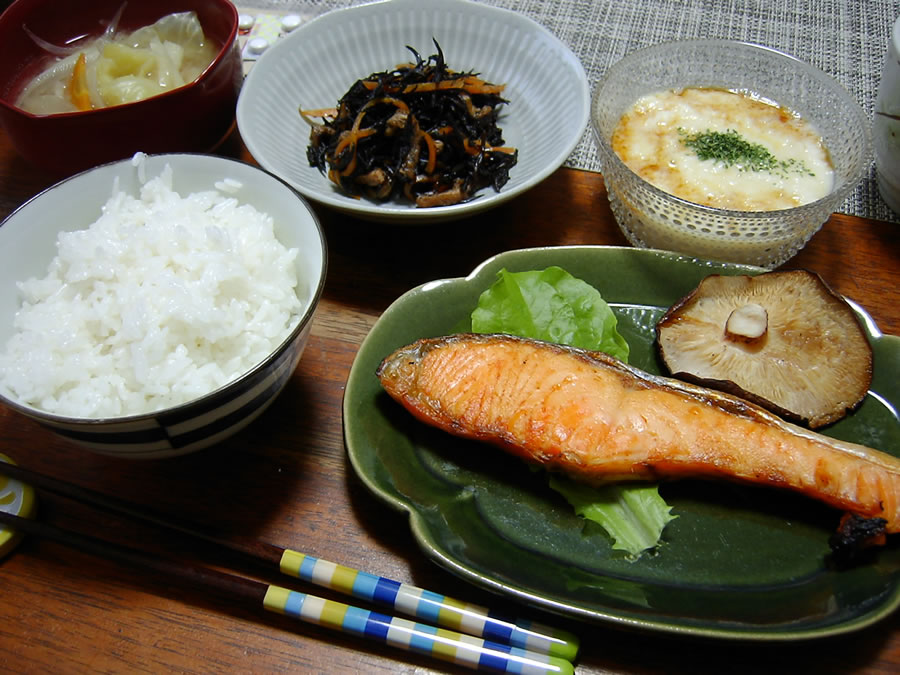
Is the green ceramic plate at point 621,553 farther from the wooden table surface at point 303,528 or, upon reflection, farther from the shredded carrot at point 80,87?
the shredded carrot at point 80,87

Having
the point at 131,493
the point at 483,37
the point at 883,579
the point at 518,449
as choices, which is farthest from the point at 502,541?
the point at 483,37

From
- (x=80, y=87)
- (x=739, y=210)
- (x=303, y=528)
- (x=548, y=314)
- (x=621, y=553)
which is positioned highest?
(x=80, y=87)

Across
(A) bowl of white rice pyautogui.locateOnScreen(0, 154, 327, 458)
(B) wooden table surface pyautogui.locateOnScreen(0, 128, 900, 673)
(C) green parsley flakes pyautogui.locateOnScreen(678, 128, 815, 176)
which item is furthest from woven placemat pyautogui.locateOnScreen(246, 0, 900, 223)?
(A) bowl of white rice pyautogui.locateOnScreen(0, 154, 327, 458)

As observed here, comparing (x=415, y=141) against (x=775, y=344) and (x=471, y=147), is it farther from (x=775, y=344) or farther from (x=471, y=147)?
(x=775, y=344)

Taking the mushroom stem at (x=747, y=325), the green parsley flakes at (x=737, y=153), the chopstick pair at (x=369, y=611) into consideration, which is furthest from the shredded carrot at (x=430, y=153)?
the chopstick pair at (x=369, y=611)

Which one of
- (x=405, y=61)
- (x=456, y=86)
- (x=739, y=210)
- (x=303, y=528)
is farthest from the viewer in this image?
(x=405, y=61)

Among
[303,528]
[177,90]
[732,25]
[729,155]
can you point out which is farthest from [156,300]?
[732,25]

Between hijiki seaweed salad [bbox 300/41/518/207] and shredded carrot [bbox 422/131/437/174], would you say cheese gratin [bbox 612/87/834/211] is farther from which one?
shredded carrot [bbox 422/131/437/174]

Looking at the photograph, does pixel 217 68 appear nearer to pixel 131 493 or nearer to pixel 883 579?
pixel 131 493
